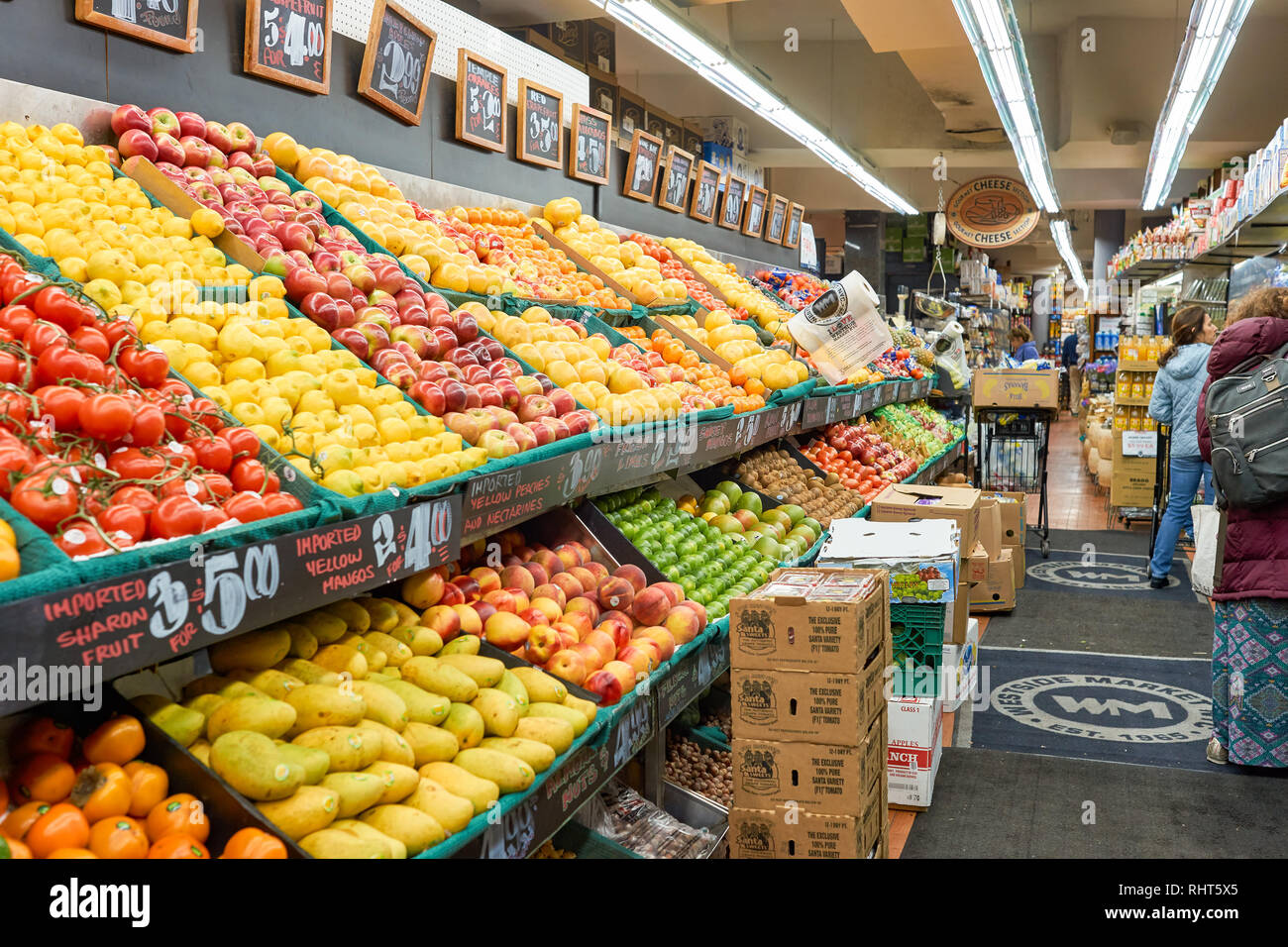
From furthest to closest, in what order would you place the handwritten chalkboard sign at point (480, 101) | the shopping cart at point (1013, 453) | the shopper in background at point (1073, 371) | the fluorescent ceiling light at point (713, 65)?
the shopper in background at point (1073, 371)
the shopping cart at point (1013, 453)
the fluorescent ceiling light at point (713, 65)
the handwritten chalkboard sign at point (480, 101)

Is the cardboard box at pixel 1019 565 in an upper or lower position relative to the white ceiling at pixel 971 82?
lower

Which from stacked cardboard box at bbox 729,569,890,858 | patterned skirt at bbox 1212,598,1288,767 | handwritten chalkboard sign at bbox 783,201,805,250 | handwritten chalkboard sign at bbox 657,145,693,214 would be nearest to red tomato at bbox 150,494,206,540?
stacked cardboard box at bbox 729,569,890,858

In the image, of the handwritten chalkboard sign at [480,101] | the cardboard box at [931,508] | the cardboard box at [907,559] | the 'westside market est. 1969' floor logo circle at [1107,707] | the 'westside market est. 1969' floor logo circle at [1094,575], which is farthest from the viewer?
the 'westside market est. 1969' floor logo circle at [1094,575]

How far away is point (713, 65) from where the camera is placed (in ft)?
22.2

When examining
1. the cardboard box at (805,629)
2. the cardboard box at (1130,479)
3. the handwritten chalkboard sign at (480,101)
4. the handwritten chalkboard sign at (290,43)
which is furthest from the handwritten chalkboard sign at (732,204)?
the cardboard box at (805,629)

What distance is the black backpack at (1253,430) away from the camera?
359 cm

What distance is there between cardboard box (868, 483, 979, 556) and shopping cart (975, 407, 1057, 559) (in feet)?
10.3

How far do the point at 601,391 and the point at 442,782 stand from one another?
1798 millimetres

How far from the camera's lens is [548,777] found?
2.10 m

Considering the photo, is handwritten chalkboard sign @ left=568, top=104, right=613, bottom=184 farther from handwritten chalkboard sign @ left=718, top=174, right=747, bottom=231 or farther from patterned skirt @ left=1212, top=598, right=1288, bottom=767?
patterned skirt @ left=1212, top=598, right=1288, bottom=767

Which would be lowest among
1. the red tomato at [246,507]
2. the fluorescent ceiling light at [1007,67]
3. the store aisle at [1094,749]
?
the store aisle at [1094,749]

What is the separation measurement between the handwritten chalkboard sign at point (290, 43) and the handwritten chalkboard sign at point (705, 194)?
4.03 metres

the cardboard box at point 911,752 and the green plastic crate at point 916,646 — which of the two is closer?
the cardboard box at point 911,752

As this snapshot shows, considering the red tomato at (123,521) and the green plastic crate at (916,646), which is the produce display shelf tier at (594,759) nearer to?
the red tomato at (123,521)
